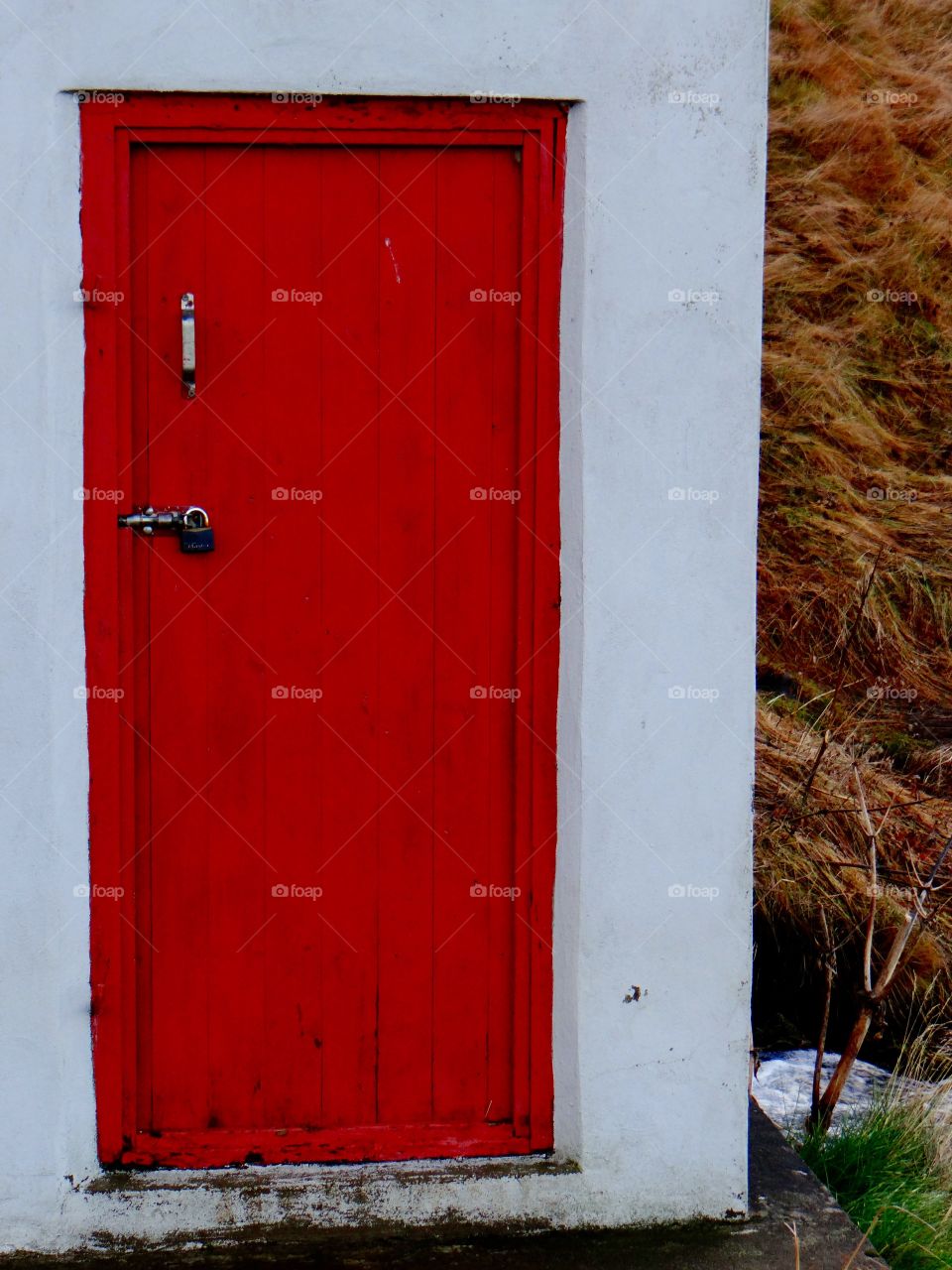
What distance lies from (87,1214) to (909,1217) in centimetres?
221

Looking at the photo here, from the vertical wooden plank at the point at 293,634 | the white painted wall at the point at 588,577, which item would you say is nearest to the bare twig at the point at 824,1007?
the white painted wall at the point at 588,577

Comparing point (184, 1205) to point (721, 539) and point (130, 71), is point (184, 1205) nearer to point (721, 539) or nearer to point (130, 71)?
point (721, 539)

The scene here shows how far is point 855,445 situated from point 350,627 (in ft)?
17.3

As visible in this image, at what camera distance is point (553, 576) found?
2.93 metres

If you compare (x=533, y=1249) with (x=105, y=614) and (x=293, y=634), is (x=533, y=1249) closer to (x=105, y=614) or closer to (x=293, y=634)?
(x=293, y=634)

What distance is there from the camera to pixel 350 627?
9.66 ft

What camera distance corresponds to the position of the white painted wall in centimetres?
270

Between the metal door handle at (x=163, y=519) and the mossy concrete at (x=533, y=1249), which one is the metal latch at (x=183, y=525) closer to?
the metal door handle at (x=163, y=519)

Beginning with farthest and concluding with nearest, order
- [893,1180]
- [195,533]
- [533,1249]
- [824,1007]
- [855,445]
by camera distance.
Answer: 1. [855,445]
2. [824,1007]
3. [893,1180]
4. [195,533]
5. [533,1249]

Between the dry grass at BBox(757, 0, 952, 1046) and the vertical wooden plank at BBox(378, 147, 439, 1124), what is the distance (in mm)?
1896

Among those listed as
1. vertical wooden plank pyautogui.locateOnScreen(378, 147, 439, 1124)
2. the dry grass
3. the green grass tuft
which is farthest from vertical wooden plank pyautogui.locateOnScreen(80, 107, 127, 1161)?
the dry grass

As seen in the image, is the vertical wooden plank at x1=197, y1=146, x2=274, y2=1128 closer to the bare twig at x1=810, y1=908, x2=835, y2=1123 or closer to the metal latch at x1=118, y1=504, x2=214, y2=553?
the metal latch at x1=118, y1=504, x2=214, y2=553

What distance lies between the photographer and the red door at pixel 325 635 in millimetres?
2826

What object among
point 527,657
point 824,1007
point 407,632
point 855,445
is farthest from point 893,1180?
point 855,445
